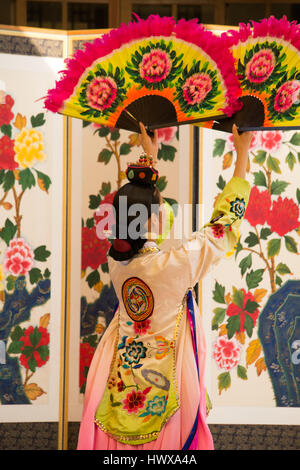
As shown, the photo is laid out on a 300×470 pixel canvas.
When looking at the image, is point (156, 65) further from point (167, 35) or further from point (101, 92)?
point (101, 92)

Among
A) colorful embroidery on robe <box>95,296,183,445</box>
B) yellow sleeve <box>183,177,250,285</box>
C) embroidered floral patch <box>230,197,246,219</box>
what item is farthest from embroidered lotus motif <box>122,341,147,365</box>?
embroidered floral patch <box>230,197,246,219</box>

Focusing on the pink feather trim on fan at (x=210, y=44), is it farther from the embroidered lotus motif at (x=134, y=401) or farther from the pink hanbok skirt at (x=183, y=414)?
the embroidered lotus motif at (x=134, y=401)

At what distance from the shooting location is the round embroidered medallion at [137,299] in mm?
2360

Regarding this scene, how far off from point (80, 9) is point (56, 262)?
5.62ft

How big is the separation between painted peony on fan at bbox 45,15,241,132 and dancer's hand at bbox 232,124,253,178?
3.7 inches

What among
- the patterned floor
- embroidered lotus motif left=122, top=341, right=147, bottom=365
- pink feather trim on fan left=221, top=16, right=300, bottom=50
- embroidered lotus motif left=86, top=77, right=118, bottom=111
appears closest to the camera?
pink feather trim on fan left=221, top=16, right=300, bottom=50

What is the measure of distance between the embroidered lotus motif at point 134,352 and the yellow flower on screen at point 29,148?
133cm

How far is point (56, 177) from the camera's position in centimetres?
334

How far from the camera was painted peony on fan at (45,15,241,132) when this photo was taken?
7.79 feet

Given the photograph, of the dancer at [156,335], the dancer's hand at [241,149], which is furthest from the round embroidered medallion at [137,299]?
the dancer's hand at [241,149]

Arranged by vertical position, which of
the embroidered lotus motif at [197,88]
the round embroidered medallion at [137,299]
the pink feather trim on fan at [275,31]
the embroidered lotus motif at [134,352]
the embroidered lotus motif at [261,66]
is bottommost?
the embroidered lotus motif at [134,352]

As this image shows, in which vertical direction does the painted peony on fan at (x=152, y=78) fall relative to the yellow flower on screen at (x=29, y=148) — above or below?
above

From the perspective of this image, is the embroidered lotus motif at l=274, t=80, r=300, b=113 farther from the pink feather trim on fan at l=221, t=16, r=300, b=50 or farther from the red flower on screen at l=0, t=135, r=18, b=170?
the red flower on screen at l=0, t=135, r=18, b=170

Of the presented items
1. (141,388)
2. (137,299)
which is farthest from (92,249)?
(141,388)
